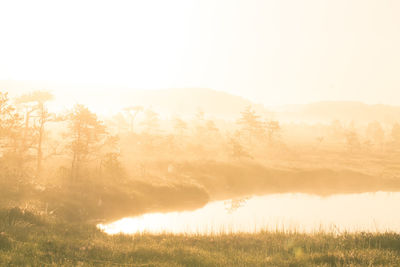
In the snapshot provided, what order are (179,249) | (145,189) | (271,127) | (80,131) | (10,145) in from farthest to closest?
(271,127), (145,189), (80,131), (10,145), (179,249)

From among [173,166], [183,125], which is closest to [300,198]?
[173,166]

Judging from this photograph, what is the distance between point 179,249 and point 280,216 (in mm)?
18583

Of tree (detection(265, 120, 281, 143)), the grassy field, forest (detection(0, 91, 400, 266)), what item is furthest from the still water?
tree (detection(265, 120, 281, 143))

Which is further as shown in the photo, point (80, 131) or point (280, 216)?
point (80, 131)

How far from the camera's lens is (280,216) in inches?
1192

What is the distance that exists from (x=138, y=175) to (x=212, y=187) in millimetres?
10627

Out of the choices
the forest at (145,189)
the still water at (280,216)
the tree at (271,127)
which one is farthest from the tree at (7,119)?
the tree at (271,127)

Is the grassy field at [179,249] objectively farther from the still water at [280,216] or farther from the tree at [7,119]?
the tree at [7,119]

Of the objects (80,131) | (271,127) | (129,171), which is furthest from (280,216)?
(271,127)

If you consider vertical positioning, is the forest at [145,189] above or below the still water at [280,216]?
above

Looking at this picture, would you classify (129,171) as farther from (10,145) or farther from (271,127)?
(271,127)

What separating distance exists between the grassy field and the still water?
5.88 meters

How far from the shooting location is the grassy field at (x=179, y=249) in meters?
11.7

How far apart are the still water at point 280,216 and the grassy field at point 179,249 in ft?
19.3
